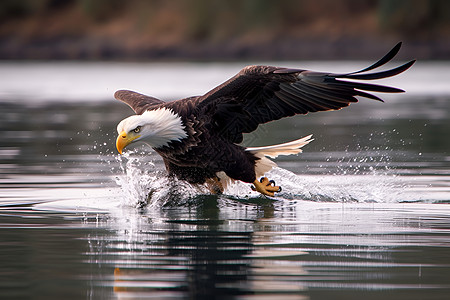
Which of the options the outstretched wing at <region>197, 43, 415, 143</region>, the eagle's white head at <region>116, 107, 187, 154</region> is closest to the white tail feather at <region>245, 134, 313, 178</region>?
the outstretched wing at <region>197, 43, 415, 143</region>

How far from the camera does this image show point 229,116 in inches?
315

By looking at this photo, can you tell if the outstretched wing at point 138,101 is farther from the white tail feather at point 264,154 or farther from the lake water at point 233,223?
the white tail feather at point 264,154

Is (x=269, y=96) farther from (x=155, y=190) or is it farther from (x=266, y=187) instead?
(x=155, y=190)

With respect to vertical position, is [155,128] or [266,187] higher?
[155,128]

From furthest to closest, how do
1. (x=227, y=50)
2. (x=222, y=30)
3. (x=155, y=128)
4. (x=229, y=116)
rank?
(x=222, y=30), (x=227, y=50), (x=229, y=116), (x=155, y=128)

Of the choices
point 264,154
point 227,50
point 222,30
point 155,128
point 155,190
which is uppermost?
point 222,30

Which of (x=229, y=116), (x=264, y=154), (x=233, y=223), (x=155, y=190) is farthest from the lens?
(x=264, y=154)

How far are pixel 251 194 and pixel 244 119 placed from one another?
2.63 feet

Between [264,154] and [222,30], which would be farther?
[222,30]

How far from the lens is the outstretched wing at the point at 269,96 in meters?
7.75

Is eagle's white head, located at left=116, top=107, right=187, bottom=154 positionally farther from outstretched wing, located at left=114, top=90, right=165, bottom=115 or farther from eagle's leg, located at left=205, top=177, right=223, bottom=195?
eagle's leg, located at left=205, top=177, right=223, bottom=195

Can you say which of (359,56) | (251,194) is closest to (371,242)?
(251,194)

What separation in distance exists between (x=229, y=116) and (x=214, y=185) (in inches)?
25.7

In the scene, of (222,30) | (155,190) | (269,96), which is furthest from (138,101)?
(222,30)
